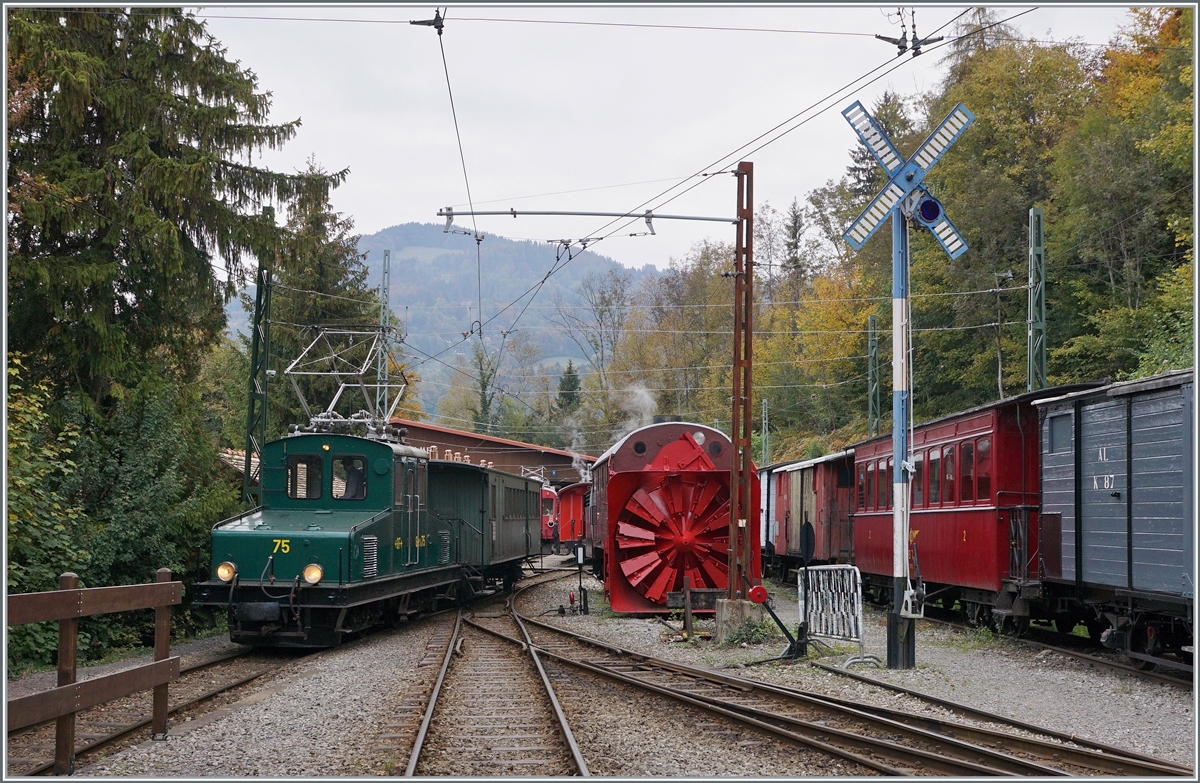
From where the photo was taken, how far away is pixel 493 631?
16906 mm

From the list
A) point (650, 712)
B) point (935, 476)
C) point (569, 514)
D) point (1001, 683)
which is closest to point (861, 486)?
point (935, 476)

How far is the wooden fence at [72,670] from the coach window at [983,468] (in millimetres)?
11190

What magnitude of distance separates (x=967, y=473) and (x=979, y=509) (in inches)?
37.6

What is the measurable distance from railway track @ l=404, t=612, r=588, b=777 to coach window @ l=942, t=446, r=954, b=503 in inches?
294

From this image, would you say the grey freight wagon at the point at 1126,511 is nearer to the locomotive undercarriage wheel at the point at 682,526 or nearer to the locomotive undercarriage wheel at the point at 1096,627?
the locomotive undercarriage wheel at the point at 1096,627

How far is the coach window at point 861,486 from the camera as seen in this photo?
21883mm

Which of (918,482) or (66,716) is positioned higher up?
(918,482)

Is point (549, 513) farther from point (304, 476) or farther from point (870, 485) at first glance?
point (304, 476)

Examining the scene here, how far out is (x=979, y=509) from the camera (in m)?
15.1

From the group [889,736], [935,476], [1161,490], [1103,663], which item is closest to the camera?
[889,736]

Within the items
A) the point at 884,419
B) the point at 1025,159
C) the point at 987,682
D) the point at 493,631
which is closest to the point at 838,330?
the point at 884,419

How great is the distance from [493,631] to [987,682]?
8151 millimetres

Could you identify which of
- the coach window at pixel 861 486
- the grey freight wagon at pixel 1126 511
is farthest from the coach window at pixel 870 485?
the grey freight wagon at pixel 1126 511

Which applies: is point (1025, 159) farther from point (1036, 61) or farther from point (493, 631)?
point (493, 631)
